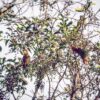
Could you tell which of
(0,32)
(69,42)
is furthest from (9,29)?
(69,42)

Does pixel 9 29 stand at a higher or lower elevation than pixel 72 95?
higher

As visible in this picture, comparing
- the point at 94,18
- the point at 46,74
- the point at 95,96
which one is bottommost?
the point at 95,96

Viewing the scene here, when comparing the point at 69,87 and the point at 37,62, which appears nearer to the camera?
the point at 37,62

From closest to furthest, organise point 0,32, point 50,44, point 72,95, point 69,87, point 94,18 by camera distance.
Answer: point 0,32, point 50,44, point 94,18, point 72,95, point 69,87

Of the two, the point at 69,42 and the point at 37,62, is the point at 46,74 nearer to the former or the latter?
the point at 37,62

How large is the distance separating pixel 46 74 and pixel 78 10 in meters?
1.96

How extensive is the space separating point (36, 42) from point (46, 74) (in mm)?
1501

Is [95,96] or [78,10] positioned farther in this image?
[95,96]

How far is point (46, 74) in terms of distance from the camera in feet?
24.3

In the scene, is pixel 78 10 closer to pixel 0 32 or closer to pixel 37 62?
pixel 37 62

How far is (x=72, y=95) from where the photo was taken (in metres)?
7.69

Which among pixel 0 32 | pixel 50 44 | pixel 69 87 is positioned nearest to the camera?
pixel 0 32

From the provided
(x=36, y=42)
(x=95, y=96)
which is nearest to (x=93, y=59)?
(x=95, y=96)

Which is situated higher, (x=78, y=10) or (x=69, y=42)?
(x=78, y=10)
